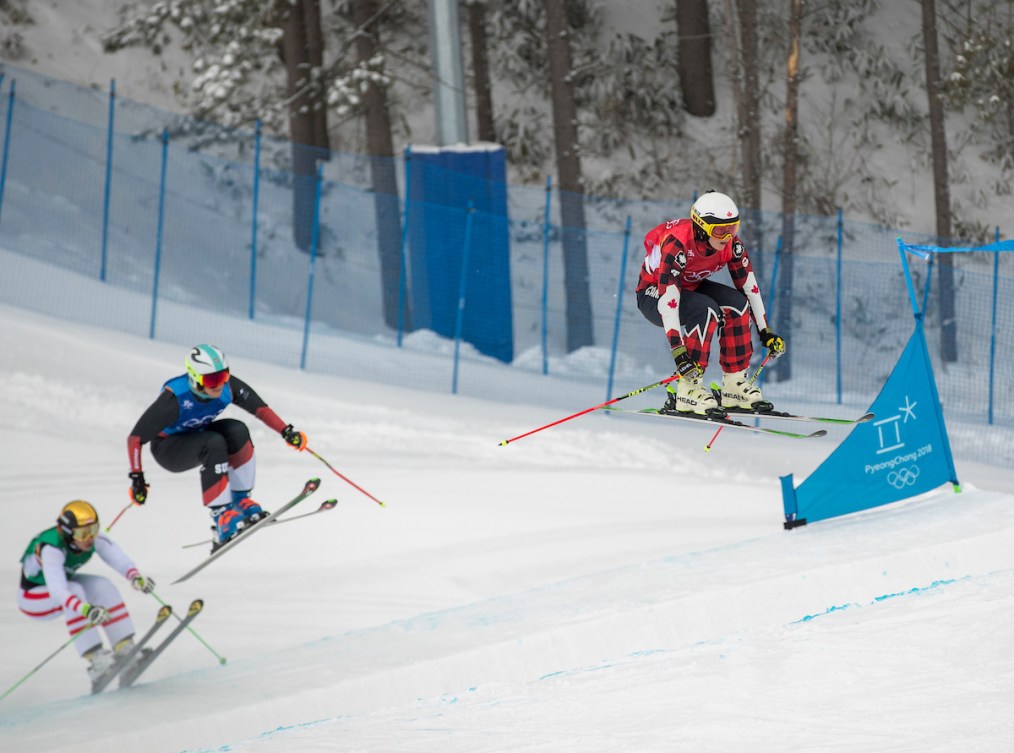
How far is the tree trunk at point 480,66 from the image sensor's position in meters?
21.1

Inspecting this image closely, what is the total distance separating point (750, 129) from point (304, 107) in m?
6.89

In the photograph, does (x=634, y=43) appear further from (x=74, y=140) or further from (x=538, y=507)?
(x=538, y=507)

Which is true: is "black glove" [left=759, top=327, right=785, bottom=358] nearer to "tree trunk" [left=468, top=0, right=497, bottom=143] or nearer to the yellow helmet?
the yellow helmet

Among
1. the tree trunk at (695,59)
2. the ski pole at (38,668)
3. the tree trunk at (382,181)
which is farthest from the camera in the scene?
the tree trunk at (695,59)

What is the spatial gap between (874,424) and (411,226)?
7.41m

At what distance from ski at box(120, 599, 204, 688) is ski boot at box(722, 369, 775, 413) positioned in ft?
11.7

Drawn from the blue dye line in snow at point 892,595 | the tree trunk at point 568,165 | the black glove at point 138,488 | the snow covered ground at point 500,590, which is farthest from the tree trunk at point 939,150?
the black glove at point 138,488

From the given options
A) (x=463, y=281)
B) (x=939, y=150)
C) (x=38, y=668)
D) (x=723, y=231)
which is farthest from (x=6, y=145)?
(x=939, y=150)

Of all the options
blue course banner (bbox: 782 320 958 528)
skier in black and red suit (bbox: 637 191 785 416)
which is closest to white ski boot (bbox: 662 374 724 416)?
skier in black and red suit (bbox: 637 191 785 416)

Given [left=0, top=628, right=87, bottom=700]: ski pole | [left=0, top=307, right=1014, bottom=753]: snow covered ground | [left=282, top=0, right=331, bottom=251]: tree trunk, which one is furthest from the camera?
[left=282, top=0, right=331, bottom=251]: tree trunk

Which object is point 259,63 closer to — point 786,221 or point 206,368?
point 786,221

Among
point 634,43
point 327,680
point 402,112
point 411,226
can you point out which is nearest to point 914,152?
point 634,43

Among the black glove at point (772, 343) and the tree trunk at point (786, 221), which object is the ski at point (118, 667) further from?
the tree trunk at point (786, 221)

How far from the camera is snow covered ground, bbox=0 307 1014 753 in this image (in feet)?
24.8
